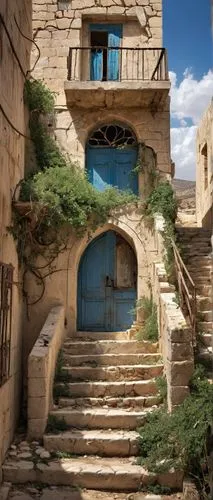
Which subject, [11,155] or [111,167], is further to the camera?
[111,167]

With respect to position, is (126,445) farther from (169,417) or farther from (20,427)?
(20,427)

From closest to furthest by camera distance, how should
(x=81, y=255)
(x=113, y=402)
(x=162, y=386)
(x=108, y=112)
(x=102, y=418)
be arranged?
(x=102, y=418), (x=162, y=386), (x=113, y=402), (x=81, y=255), (x=108, y=112)

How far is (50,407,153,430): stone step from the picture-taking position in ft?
23.2

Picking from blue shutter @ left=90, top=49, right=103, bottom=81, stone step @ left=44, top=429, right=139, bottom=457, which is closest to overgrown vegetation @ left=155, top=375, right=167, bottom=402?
stone step @ left=44, top=429, right=139, bottom=457

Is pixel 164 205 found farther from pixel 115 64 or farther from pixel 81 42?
pixel 81 42

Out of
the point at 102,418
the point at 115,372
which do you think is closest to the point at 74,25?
the point at 115,372

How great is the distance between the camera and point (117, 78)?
11961 millimetres

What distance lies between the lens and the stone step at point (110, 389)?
25.3 feet

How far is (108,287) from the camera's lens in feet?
34.6

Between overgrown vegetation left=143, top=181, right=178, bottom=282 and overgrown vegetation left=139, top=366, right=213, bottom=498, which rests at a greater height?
overgrown vegetation left=143, top=181, right=178, bottom=282

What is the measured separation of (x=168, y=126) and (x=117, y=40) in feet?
9.26

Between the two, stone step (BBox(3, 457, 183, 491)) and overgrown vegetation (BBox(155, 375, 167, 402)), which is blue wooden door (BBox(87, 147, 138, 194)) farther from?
stone step (BBox(3, 457, 183, 491))

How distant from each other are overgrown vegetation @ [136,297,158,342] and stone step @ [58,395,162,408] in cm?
151

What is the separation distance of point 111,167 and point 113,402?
5.98 meters
